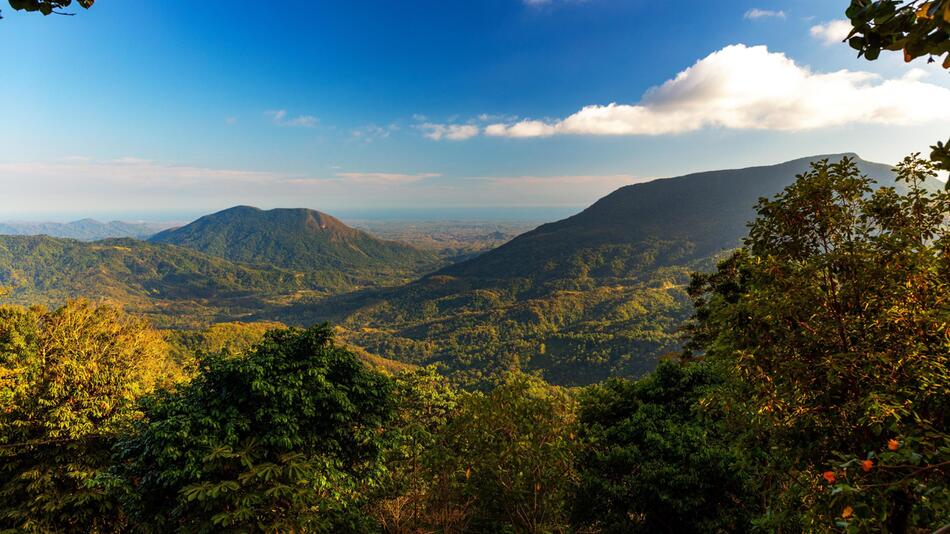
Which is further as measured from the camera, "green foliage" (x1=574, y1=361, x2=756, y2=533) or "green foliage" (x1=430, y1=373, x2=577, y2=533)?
"green foliage" (x1=574, y1=361, x2=756, y2=533)

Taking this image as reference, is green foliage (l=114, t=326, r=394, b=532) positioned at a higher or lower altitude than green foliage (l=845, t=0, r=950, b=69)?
lower

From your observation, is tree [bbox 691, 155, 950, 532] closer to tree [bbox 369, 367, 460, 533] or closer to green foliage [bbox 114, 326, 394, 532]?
tree [bbox 369, 367, 460, 533]

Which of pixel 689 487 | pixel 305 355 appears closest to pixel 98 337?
pixel 305 355

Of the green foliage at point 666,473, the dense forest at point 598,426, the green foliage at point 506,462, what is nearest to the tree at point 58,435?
the dense forest at point 598,426

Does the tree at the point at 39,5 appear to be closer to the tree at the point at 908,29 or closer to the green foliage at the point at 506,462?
the tree at the point at 908,29

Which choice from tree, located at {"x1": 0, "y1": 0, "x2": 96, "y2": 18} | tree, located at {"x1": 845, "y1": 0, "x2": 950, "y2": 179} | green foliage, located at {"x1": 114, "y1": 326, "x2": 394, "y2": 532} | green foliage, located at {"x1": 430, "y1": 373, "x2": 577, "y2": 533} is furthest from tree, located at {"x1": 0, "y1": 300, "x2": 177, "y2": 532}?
tree, located at {"x1": 845, "y1": 0, "x2": 950, "y2": 179}

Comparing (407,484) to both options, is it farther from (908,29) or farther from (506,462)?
(908,29)

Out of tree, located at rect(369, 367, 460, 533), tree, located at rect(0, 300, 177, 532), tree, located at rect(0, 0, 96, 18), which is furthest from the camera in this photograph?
tree, located at rect(0, 300, 177, 532)

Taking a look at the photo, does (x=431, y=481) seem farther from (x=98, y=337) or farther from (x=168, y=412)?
(x=98, y=337)

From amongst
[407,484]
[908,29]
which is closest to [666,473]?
[407,484]
